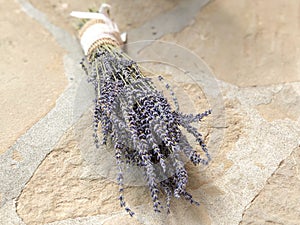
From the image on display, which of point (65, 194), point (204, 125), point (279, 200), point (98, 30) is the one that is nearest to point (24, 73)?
point (98, 30)

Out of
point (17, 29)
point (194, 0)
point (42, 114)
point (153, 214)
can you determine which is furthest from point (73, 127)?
point (194, 0)

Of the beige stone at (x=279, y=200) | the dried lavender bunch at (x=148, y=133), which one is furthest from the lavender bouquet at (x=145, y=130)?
the beige stone at (x=279, y=200)

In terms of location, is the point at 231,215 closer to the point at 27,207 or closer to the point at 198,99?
the point at 198,99

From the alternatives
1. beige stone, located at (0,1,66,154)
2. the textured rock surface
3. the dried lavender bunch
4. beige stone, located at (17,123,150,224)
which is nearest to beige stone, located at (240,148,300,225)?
the textured rock surface

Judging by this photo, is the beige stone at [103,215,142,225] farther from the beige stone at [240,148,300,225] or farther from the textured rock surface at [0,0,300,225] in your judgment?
the beige stone at [240,148,300,225]

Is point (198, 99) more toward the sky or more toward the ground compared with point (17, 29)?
more toward the ground

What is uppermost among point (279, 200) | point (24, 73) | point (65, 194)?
point (24, 73)

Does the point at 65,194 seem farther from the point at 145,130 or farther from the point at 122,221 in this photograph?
the point at 145,130
